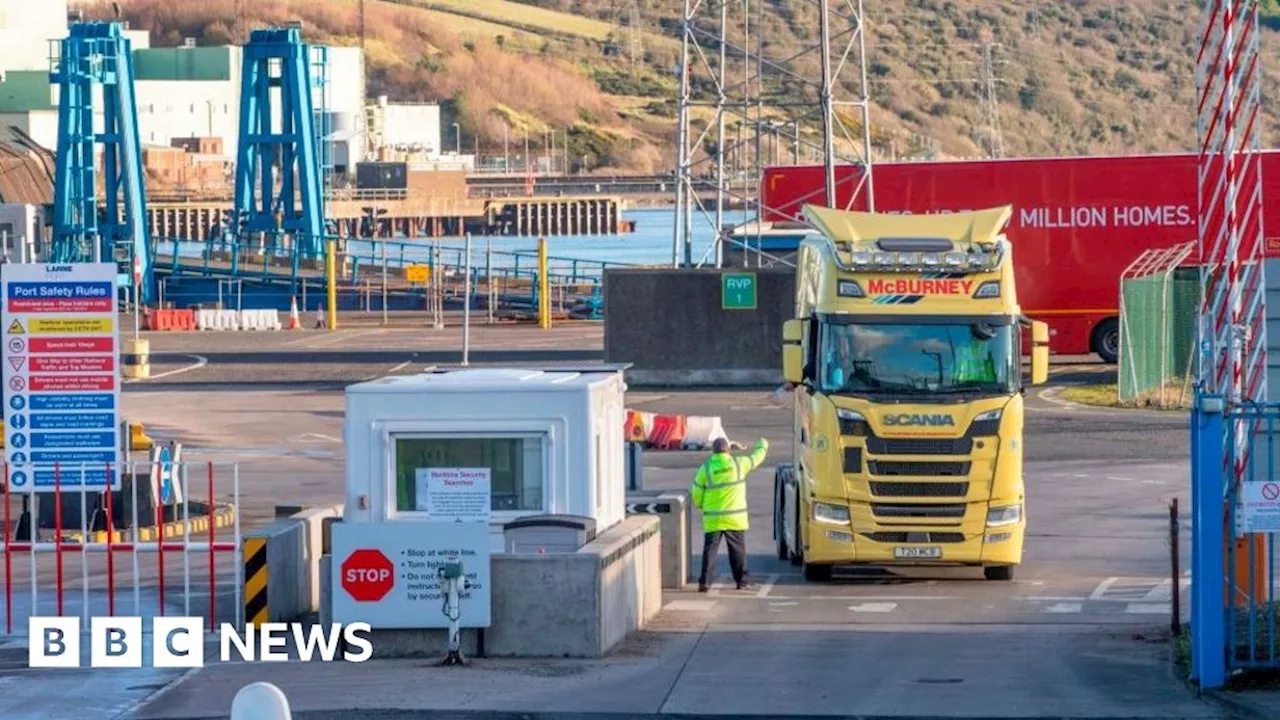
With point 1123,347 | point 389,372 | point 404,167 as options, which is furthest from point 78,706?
point 404,167

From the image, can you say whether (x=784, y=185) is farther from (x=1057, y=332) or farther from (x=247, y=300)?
(x=247, y=300)

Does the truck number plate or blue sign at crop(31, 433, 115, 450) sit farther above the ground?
blue sign at crop(31, 433, 115, 450)

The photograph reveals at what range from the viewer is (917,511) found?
66.9 feet

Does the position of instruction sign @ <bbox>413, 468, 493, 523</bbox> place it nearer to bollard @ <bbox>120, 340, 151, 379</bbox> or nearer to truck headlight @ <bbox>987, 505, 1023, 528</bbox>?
truck headlight @ <bbox>987, 505, 1023, 528</bbox>

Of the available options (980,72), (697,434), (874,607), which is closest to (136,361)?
(697,434)

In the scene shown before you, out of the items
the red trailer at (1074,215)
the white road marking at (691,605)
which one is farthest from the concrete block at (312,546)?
the red trailer at (1074,215)

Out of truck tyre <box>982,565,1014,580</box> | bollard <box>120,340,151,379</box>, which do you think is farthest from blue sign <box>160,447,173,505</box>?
bollard <box>120,340,151,379</box>

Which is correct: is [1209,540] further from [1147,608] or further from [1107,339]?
[1107,339]

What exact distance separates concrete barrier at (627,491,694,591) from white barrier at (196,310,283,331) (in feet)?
148

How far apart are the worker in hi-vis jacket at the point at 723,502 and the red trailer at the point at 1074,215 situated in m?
26.1

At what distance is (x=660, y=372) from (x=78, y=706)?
29.2 meters

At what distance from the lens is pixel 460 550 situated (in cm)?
1627

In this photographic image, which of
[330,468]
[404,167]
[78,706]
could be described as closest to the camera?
[78,706]

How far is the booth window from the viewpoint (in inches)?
710
